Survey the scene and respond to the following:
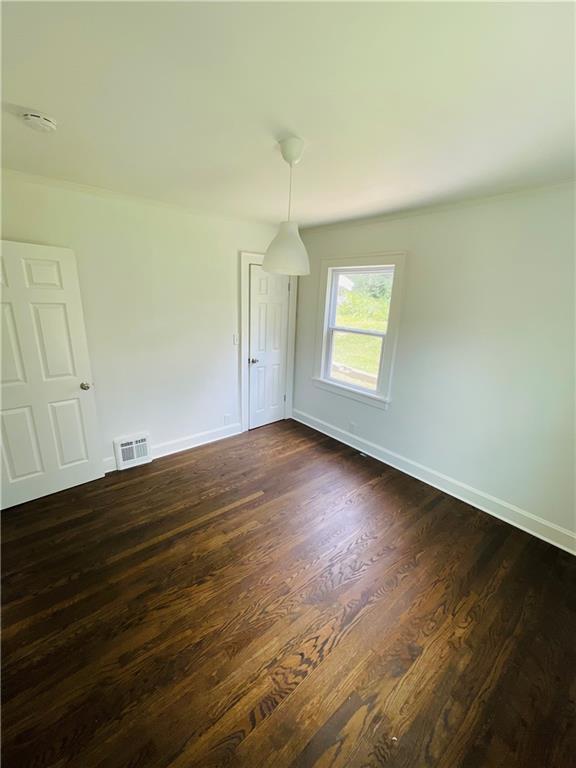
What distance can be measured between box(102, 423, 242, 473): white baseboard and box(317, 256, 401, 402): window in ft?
4.22

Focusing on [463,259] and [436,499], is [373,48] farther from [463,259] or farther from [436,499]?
[436,499]

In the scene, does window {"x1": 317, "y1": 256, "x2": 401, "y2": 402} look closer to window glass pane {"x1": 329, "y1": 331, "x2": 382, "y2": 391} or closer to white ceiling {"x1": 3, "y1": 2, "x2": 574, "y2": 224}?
window glass pane {"x1": 329, "y1": 331, "x2": 382, "y2": 391}

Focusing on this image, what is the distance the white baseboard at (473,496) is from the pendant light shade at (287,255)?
2199mm

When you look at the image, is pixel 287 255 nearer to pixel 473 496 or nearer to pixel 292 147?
pixel 292 147

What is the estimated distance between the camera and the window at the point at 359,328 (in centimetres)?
308

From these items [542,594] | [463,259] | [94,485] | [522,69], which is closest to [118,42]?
[522,69]

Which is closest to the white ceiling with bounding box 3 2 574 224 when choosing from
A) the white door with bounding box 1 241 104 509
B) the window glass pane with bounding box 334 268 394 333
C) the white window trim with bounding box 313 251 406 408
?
the white door with bounding box 1 241 104 509

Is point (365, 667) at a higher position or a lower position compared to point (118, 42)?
lower

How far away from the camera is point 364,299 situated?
3.32 metres

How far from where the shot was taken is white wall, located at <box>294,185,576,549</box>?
2090 millimetres

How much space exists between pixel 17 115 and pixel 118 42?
853 millimetres

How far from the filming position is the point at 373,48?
38.6 inches

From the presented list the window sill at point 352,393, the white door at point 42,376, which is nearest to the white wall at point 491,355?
the window sill at point 352,393

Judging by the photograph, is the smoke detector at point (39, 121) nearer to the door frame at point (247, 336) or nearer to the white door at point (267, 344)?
the door frame at point (247, 336)
